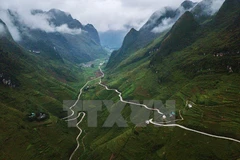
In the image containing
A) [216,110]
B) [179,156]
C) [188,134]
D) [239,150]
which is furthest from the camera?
[216,110]

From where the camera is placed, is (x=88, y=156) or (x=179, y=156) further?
(x=88, y=156)

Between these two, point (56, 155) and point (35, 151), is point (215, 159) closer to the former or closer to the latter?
point (56, 155)

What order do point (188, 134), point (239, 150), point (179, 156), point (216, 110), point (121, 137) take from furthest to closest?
point (121, 137) → point (216, 110) → point (188, 134) → point (179, 156) → point (239, 150)

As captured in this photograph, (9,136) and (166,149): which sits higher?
(9,136)

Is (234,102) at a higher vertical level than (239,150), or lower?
higher

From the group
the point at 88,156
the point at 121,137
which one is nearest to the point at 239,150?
the point at 121,137

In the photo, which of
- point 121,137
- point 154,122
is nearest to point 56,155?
point 121,137

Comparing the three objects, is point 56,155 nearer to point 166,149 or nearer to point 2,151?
point 2,151

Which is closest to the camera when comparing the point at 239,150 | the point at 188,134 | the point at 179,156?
the point at 239,150

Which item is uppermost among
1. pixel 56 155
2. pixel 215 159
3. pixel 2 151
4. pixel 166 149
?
pixel 2 151
